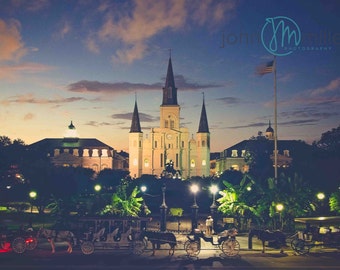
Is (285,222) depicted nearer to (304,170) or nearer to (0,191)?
(304,170)

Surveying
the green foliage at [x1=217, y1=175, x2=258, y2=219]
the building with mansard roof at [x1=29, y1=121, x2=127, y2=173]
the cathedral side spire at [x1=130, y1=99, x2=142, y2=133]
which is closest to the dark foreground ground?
the green foliage at [x1=217, y1=175, x2=258, y2=219]

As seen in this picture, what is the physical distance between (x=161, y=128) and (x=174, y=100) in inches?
407

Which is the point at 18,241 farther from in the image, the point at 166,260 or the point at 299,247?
the point at 299,247

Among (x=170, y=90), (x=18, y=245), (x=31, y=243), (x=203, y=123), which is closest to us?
(x=18, y=245)

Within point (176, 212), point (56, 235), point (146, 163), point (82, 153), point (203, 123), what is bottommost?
point (176, 212)

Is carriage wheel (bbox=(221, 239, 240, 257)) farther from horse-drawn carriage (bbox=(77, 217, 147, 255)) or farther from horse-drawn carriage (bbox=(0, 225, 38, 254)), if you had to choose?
horse-drawn carriage (bbox=(0, 225, 38, 254))

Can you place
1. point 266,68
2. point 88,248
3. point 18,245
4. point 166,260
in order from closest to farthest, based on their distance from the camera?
1. point 166,260
2. point 18,245
3. point 88,248
4. point 266,68

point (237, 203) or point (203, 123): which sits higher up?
point (203, 123)

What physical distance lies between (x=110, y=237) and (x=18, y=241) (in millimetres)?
4140

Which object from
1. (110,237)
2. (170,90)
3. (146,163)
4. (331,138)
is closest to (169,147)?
(146,163)

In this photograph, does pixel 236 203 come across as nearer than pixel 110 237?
No

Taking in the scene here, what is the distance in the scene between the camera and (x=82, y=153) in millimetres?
139375

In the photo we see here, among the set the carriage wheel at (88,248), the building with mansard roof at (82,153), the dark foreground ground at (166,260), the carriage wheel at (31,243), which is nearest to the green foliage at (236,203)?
the dark foreground ground at (166,260)

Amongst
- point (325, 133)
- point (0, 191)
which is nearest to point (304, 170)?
point (325, 133)
